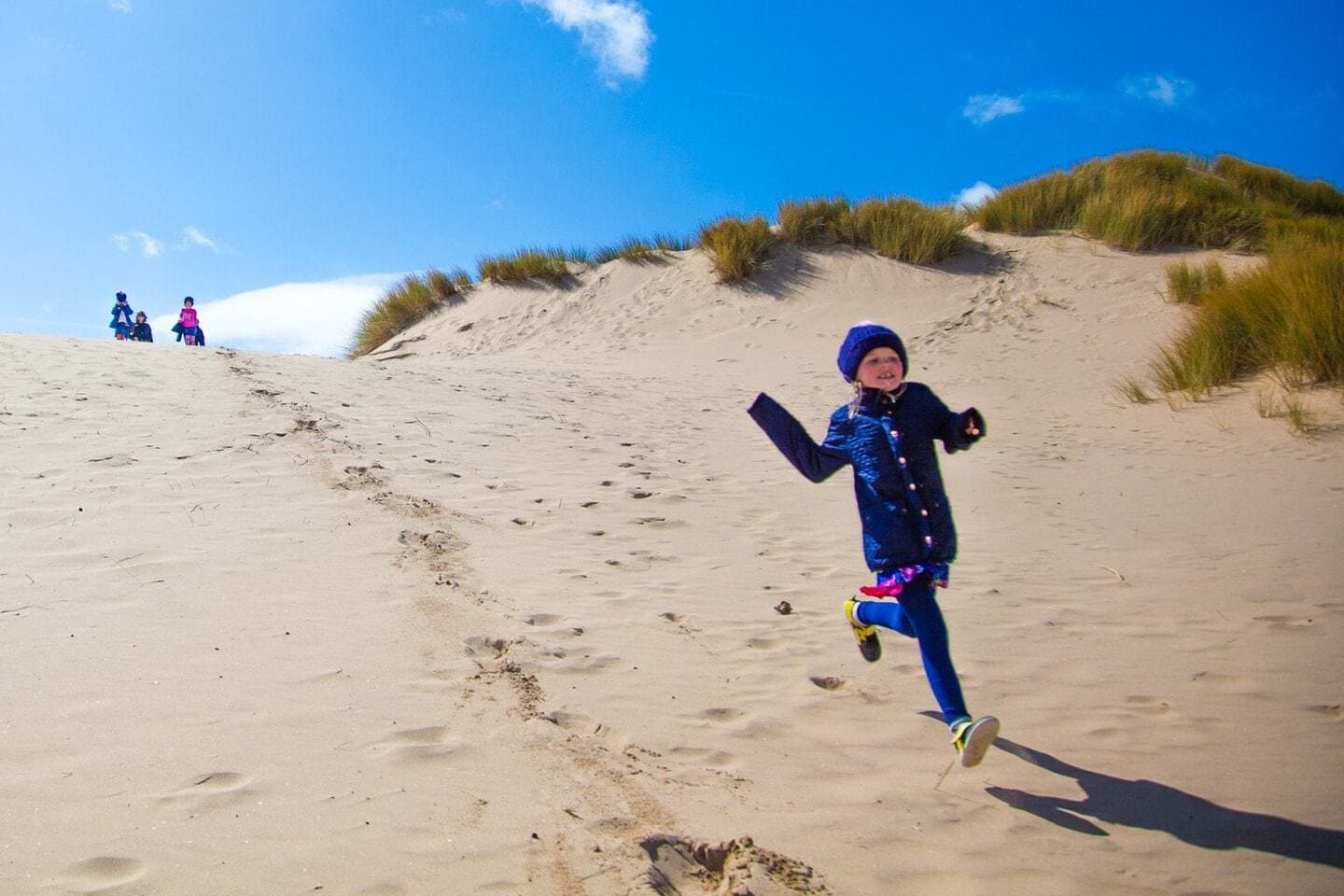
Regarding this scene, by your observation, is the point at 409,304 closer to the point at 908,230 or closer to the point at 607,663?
the point at 908,230

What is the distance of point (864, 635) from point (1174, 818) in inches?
43.8

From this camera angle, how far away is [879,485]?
9.93 feet

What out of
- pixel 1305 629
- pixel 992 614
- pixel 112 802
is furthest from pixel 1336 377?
pixel 112 802

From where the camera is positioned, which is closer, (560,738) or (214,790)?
(214,790)

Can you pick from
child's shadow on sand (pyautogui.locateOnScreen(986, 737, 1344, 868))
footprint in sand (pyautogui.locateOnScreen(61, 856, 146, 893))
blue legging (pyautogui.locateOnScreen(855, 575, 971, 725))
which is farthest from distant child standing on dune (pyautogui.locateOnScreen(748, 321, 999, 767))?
footprint in sand (pyautogui.locateOnScreen(61, 856, 146, 893))

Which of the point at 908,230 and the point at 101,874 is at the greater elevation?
the point at 908,230

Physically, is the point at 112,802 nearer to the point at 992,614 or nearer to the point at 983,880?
the point at 983,880

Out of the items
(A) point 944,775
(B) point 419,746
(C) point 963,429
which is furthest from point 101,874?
(C) point 963,429

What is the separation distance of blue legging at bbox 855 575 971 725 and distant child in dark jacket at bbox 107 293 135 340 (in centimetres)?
1816

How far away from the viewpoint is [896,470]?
119 inches

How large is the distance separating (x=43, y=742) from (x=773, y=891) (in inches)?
84.4

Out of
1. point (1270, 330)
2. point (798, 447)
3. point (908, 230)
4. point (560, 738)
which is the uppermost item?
point (908, 230)

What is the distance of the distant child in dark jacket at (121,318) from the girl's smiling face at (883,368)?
58.8 feet

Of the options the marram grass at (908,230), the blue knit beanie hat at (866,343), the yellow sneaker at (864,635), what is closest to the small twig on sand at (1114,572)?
the yellow sneaker at (864,635)
